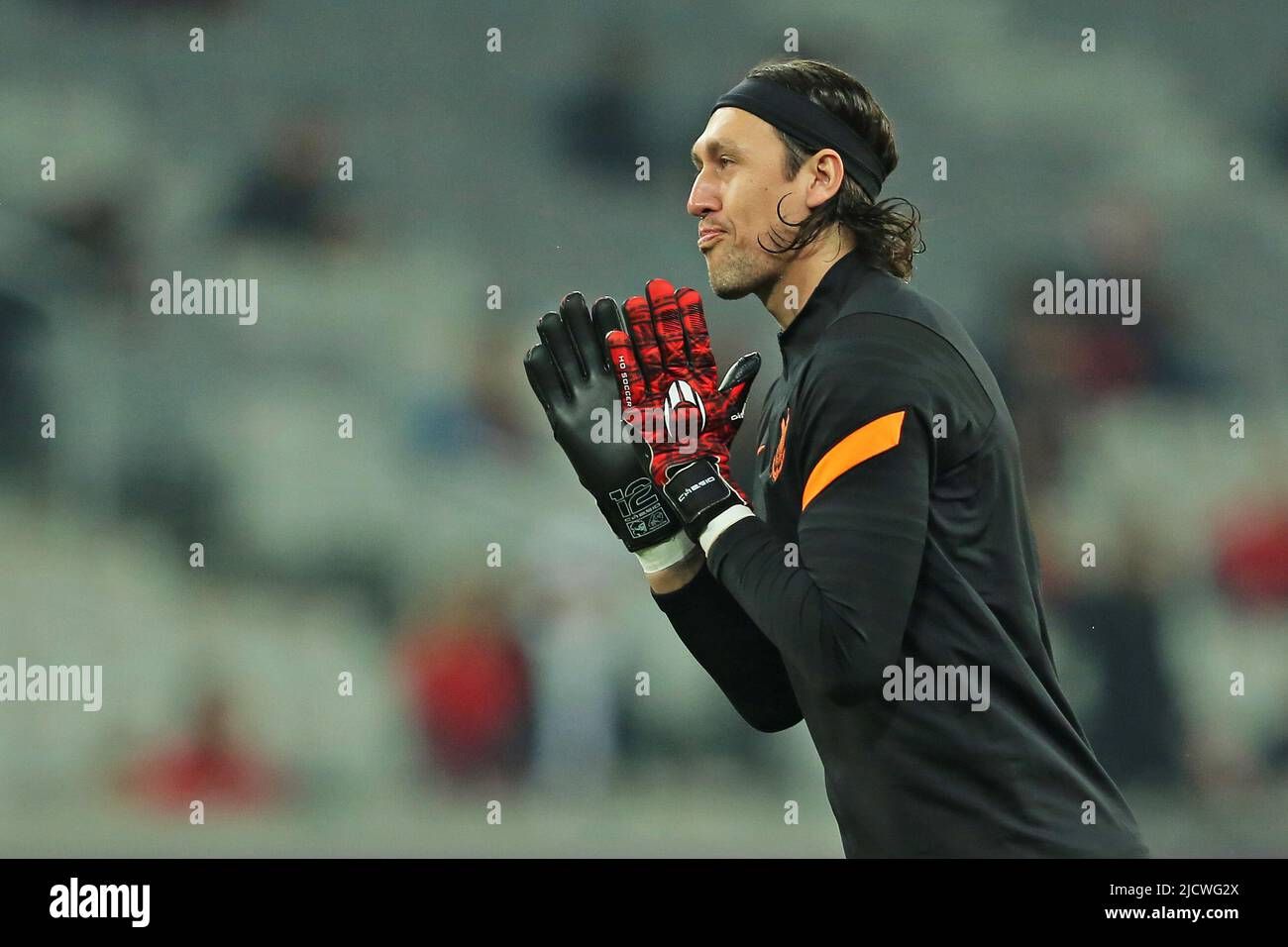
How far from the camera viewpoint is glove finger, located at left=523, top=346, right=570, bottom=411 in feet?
6.93

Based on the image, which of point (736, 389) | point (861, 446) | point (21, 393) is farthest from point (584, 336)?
point (21, 393)

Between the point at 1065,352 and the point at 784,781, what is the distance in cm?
189

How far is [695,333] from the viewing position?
2.04 metres

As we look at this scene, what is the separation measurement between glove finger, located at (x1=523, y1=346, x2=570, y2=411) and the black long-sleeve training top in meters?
0.41

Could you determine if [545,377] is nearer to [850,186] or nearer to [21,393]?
[850,186]

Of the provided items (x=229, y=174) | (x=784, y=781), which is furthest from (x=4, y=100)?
(x=784, y=781)

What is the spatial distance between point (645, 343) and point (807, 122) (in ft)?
1.39

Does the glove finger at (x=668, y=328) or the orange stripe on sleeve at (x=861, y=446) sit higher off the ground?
the glove finger at (x=668, y=328)

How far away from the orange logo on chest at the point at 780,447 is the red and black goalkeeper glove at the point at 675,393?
0.19 feet

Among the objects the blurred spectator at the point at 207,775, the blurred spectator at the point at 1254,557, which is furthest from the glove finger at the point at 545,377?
the blurred spectator at the point at 1254,557

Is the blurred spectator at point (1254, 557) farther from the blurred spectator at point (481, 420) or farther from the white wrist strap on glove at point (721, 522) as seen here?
the white wrist strap on glove at point (721, 522)

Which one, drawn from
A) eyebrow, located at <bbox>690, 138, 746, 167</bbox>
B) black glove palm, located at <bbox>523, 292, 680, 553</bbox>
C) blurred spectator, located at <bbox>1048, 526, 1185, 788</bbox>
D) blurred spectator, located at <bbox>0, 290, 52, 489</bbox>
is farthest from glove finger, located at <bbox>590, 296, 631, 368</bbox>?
blurred spectator, located at <bbox>0, 290, 52, 489</bbox>

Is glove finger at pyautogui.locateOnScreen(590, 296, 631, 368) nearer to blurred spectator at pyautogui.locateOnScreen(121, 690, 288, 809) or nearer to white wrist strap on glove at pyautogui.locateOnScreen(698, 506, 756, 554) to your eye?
white wrist strap on glove at pyautogui.locateOnScreen(698, 506, 756, 554)

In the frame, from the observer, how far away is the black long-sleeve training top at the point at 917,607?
1.68 m
